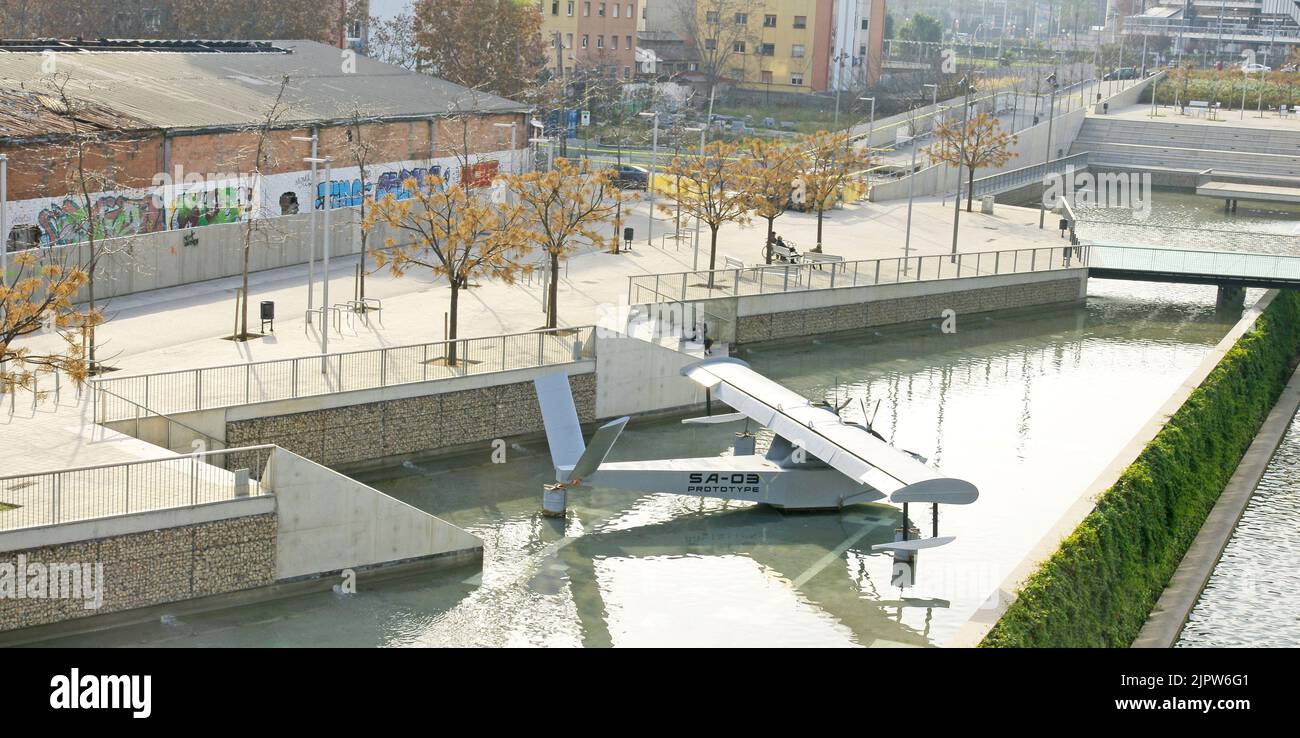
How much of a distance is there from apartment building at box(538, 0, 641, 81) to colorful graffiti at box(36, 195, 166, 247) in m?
63.8

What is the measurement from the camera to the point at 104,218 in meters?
45.7

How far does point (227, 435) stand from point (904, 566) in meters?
14.1

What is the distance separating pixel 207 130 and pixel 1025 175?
45027 millimetres

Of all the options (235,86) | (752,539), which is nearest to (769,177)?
(235,86)

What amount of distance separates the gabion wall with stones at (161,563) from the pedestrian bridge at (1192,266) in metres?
38.9

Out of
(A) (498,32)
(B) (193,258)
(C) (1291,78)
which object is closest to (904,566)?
(B) (193,258)

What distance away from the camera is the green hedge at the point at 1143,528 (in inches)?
1025

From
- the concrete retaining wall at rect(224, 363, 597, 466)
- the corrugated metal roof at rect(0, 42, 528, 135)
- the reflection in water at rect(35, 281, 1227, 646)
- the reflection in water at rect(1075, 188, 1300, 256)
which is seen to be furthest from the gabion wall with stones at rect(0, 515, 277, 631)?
the reflection in water at rect(1075, 188, 1300, 256)

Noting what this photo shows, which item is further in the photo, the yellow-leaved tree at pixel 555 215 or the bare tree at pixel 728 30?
the bare tree at pixel 728 30

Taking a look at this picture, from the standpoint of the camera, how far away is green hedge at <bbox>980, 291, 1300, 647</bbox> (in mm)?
26031

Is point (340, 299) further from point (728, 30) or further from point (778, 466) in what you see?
point (728, 30)

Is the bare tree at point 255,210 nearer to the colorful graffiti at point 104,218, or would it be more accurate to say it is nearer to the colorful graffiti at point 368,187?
the colorful graffiti at point 104,218

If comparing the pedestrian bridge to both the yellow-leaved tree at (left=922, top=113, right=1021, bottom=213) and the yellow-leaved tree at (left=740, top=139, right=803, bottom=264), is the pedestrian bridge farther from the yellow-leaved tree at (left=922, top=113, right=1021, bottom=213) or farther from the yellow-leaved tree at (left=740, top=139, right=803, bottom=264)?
the yellow-leaved tree at (left=740, top=139, right=803, bottom=264)

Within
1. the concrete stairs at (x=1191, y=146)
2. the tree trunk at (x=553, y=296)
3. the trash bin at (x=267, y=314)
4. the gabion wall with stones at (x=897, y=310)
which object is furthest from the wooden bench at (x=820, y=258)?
the concrete stairs at (x=1191, y=146)
